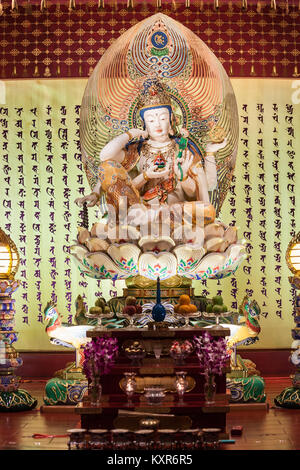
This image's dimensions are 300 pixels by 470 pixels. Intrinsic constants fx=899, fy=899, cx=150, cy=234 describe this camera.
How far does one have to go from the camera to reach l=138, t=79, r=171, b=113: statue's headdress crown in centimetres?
702

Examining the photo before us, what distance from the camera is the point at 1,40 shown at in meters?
7.88

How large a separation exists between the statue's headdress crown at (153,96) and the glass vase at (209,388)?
2.71 meters

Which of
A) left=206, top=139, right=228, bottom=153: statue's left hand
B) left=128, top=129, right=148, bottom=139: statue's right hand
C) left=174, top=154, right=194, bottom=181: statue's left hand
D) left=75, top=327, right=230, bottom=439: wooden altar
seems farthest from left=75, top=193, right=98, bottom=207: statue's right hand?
left=75, top=327, right=230, bottom=439: wooden altar

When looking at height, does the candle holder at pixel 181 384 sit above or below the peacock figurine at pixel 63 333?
below

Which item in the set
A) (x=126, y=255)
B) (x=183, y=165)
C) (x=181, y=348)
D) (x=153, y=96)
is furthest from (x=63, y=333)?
(x=153, y=96)

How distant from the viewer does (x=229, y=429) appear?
525cm

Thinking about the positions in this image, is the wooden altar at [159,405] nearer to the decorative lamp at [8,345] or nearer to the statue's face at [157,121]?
the decorative lamp at [8,345]

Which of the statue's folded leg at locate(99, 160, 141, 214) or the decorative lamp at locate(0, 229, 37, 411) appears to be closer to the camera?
the decorative lamp at locate(0, 229, 37, 411)

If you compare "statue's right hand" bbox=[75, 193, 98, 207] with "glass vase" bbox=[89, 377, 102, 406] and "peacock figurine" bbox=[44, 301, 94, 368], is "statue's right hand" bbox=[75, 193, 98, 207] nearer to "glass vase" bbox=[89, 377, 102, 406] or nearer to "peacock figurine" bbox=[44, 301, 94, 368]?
"peacock figurine" bbox=[44, 301, 94, 368]

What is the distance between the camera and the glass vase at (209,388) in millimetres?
4984

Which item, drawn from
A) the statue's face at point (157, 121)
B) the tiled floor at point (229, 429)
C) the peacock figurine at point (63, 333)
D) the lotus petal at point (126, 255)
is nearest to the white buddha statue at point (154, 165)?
the statue's face at point (157, 121)

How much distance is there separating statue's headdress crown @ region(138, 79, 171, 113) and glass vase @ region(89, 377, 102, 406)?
2.74 m

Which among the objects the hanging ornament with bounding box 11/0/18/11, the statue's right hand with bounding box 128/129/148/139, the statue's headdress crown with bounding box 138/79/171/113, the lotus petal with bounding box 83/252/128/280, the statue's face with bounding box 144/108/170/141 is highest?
the hanging ornament with bounding box 11/0/18/11

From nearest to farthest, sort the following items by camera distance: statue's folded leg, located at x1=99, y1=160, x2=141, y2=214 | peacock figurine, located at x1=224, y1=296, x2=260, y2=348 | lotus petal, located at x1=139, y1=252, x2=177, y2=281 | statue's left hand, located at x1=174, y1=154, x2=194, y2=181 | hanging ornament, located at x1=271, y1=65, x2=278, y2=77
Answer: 1. peacock figurine, located at x1=224, y1=296, x2=260, y2=348
2. lotus petal, located at x1=139, y1=252, x2=177, y2=281
3. statue's folded leg, located at x1=99, y1=160, x2=141, y2=214
4. statue's left hand, located at x1=174, y1=154, x2=194, y2=181
5. hanging ornament, located at x1=271, y1=65, x2=278, y2=77
